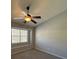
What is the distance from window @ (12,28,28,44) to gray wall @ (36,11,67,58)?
120 centimetres

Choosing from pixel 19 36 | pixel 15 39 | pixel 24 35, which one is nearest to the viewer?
pixel 15 39

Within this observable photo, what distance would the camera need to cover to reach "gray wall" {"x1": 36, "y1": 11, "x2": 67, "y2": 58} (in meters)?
7.74

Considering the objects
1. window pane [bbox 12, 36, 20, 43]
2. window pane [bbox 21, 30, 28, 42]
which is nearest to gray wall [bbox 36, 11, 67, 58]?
window pane [bbox 21, 30, 28, 42]

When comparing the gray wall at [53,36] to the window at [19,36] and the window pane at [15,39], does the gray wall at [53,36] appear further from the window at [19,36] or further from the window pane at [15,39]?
the window pane at [15,39]

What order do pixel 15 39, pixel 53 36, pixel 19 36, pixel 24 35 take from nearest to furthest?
1. pixel 15 39
2. pixel 19 36
3. pixel 53 36
4. pixel 24 35

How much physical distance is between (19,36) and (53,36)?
92.1 inches

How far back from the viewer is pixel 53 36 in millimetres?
8656

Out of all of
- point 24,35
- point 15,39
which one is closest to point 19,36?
point 15,39

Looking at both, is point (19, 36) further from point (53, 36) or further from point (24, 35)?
point (53, 36)

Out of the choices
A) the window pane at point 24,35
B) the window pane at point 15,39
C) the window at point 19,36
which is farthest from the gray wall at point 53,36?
the window pane at point 15,39

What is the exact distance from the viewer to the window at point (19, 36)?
782 cm

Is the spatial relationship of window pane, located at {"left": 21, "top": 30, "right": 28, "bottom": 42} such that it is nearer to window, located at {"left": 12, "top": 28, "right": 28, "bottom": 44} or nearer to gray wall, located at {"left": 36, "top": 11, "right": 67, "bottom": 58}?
window, located at {"left": 12, "top": 28, "right": 28, "bottom": 44}

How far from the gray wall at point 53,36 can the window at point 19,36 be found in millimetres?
1197

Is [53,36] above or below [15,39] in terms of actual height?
above
